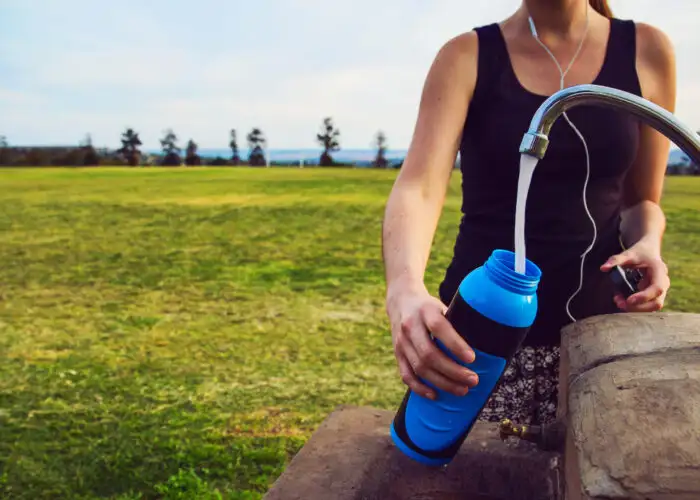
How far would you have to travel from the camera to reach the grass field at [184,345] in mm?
3281

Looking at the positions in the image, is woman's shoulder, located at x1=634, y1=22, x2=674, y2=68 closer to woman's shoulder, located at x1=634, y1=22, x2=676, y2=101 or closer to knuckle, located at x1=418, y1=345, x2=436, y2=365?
woman's shoulder, located at x1=634, y1=22, x2=676, y2=101

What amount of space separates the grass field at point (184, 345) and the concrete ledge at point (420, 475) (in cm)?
170

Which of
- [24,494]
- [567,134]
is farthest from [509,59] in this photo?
[24,494]

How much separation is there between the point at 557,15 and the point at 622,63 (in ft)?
0.55

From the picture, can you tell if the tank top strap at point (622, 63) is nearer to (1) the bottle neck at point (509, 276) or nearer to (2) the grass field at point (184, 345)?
(1) the bottle neck at point (509, 276)

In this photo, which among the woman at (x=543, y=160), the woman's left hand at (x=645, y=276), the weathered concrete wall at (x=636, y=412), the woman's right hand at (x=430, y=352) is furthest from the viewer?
the woman at (x=543, y=160)

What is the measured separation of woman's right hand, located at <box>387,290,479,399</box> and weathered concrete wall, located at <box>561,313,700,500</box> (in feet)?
0.57

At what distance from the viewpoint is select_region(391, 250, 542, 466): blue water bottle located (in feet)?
3.21

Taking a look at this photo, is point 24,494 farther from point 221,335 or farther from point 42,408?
point 221,335

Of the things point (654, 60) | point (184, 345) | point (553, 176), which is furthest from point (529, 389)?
point (184, 345)

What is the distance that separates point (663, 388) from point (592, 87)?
426mm

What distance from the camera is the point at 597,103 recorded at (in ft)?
3.37

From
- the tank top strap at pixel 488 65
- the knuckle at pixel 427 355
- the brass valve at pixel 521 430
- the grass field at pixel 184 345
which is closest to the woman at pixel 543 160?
the tank top strap at pixel 488 65

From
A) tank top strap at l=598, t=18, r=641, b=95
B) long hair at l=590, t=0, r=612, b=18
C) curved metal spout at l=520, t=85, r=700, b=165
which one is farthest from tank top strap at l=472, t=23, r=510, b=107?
curved metal spout at l=520, t=85, r=700, b=165
